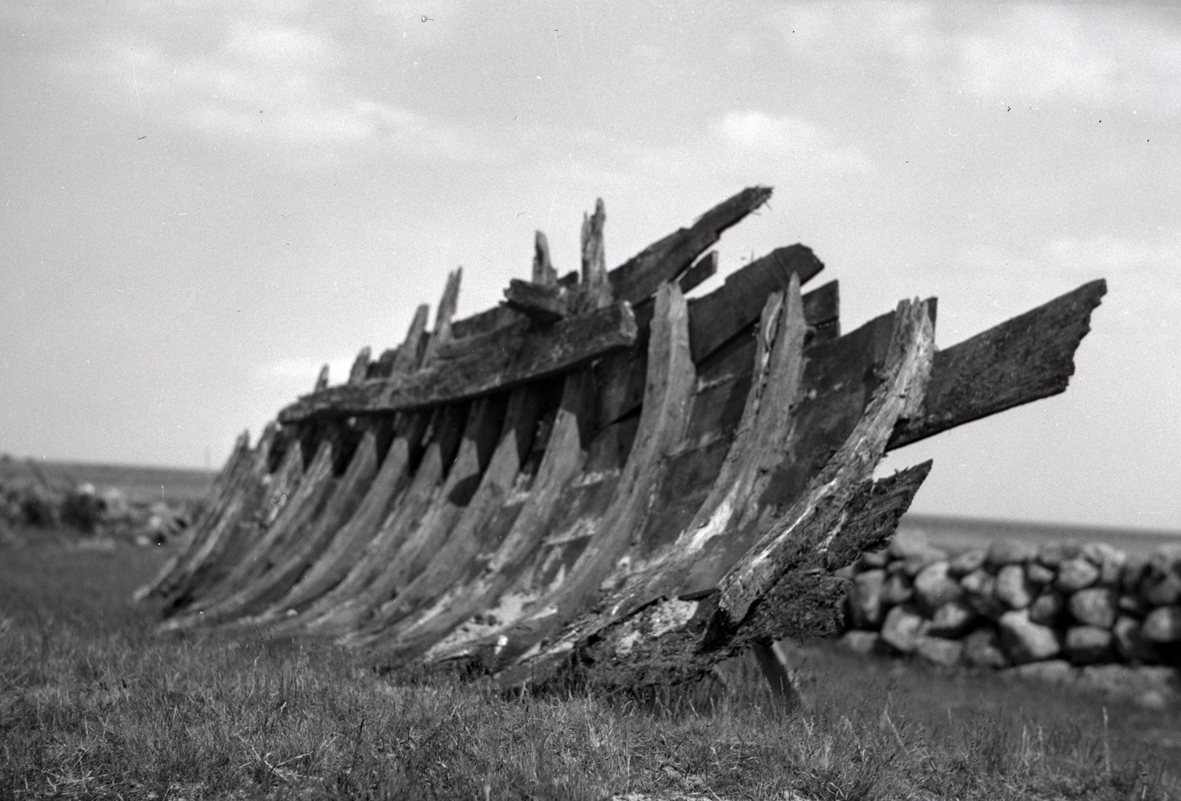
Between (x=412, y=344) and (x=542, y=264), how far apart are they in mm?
1763

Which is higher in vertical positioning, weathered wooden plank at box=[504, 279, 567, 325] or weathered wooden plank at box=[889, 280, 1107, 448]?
weathered wooden plank at box=[504, 279, 567, 325]

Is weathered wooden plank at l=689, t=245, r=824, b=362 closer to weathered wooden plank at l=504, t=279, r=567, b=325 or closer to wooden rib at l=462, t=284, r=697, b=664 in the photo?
wooden rib at l=462, t=284, r=697, b=664

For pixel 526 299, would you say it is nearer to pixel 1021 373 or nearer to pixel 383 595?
pixel 383 595

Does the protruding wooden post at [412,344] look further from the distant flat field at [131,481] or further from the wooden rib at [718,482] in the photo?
the distant flat field at [131,481]

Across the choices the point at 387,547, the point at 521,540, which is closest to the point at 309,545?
the point at 387,547

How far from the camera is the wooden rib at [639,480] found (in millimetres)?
4371

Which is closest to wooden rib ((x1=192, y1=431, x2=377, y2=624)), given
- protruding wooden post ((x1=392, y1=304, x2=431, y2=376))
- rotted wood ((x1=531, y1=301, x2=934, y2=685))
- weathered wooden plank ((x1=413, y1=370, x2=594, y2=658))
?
protruding wooden post ((x1=392, y1=304, x2=431, y2=376))

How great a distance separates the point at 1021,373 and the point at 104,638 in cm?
506

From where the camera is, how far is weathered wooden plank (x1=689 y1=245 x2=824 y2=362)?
16.4ft

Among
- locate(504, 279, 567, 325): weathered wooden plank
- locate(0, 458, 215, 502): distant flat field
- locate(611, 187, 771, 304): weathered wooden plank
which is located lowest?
locate(0, 458, 215, 502): distant flat field

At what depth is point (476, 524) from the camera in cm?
599

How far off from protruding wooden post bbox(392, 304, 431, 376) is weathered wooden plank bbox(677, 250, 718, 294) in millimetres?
2817

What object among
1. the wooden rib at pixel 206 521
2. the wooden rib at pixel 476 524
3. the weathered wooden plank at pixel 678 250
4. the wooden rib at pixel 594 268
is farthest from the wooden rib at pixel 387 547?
the wooden rib at pixel 206 521

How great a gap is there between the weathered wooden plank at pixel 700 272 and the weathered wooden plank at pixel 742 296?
0.25m
